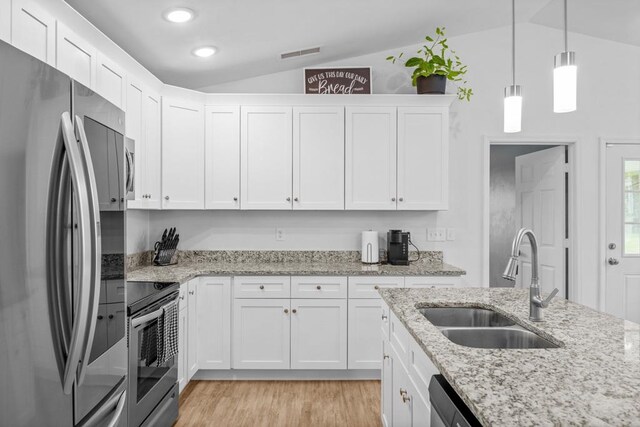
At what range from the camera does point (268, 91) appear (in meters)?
3.93

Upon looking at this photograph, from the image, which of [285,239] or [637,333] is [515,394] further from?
[285,239]

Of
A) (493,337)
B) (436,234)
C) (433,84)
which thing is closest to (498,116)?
(433,84)

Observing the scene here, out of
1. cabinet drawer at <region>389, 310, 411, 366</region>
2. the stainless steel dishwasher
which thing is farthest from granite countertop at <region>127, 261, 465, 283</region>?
the stainless steel dishwasher

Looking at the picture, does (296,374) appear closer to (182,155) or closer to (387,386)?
(387,386)

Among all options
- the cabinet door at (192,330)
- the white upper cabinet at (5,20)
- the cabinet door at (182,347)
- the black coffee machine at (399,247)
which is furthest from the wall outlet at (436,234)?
the white upper cabinet at (5,20)

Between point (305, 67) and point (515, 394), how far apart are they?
350 cm

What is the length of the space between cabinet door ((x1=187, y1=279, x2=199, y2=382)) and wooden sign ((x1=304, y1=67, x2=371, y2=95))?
1.96 metres

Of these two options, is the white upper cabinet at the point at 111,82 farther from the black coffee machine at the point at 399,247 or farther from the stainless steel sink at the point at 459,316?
the black coffee machine at the point at 399,247

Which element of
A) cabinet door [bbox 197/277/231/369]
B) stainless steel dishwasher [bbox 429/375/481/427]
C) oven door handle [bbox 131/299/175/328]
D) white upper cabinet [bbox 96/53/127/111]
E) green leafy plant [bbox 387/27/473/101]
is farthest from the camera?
green leafy plant [bbox 387/27/473/101]

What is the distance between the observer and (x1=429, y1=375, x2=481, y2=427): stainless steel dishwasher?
3.47 ft

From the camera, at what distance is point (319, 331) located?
10.9 feet

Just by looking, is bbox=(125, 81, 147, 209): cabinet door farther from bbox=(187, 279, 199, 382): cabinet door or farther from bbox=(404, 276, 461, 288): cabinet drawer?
bbox=(404, 276, 461, 288): cabinet drawer

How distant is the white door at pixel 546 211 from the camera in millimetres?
4059

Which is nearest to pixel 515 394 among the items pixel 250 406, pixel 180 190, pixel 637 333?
pixel 637 333
